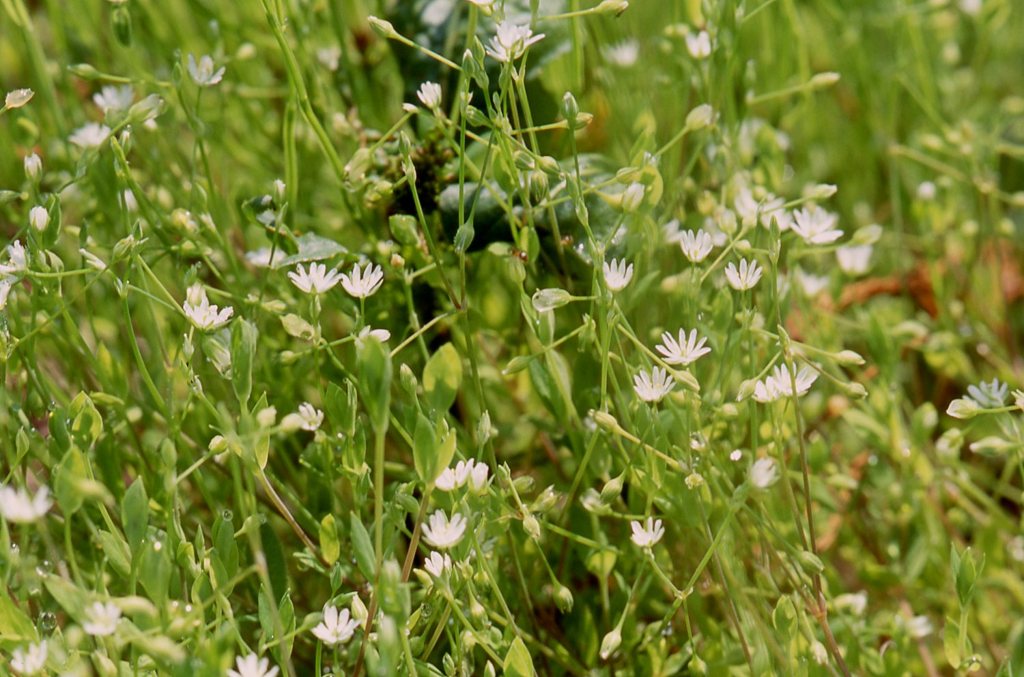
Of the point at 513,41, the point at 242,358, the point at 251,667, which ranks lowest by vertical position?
the point at 251,667

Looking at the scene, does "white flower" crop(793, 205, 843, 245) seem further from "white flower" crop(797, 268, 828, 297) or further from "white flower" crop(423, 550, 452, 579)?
"white flower" crop(423, 550, 452, 579)

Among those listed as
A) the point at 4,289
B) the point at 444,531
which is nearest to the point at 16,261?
the point at 4,289

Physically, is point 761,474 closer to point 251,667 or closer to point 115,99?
point 251,667

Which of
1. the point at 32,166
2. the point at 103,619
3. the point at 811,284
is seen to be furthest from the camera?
the point at 811,284

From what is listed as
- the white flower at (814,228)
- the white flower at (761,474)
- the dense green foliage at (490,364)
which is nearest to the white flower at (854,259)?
the dense green foliage at (490,364)

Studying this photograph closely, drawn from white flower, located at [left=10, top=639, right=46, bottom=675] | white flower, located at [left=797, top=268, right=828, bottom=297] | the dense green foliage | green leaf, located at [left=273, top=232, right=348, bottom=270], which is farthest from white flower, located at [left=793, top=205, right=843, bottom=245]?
white flower, located at [left=10, top=639, right=46, bottom=675]

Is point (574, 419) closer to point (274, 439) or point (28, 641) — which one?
point (274, 439)

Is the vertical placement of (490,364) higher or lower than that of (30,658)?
lower
